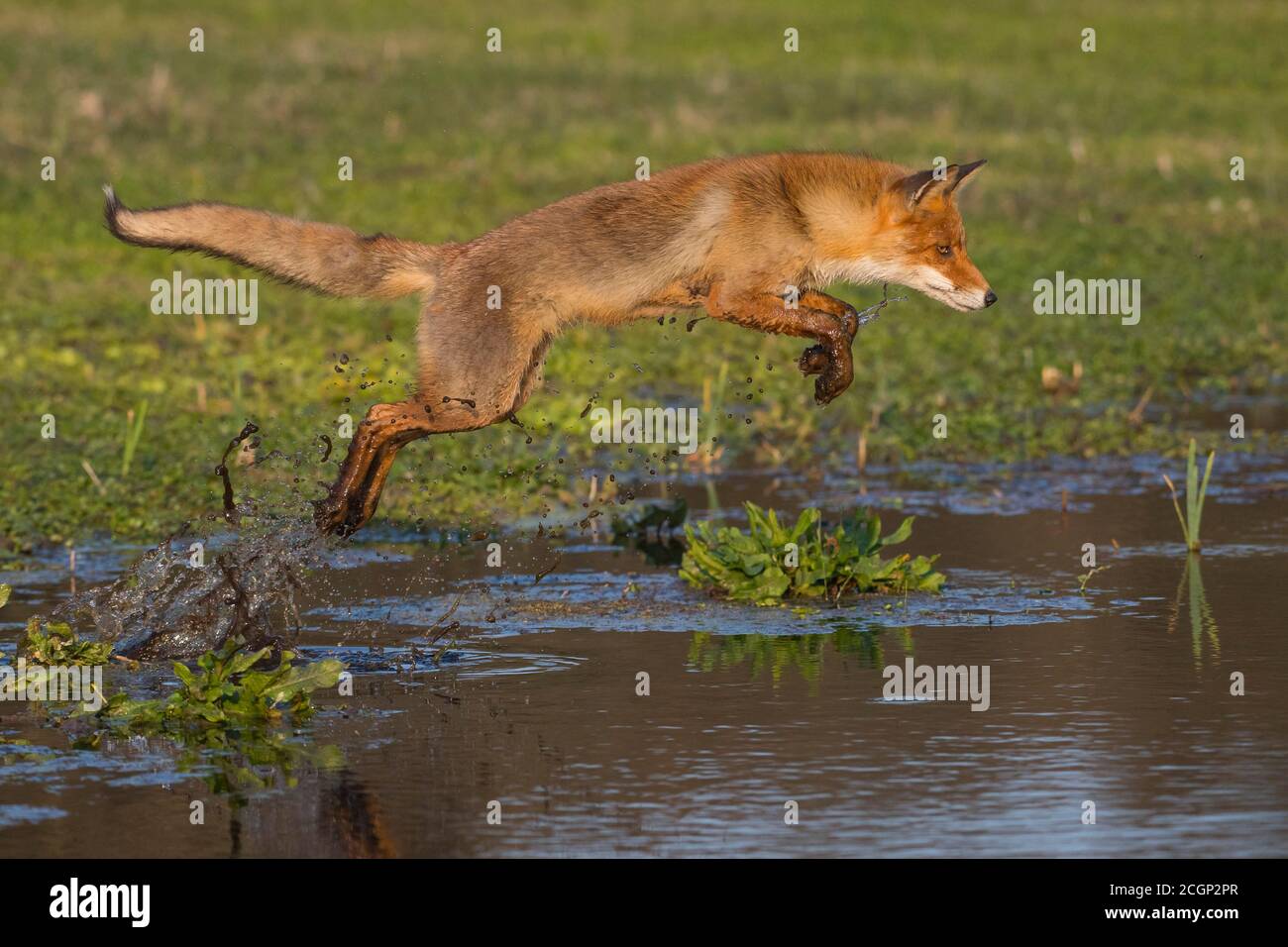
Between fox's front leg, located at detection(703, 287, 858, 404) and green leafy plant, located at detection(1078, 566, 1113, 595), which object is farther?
green leafy plant, located at detection(1078, 566, 1113, 595)

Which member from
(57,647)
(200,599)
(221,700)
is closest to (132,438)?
(200,599)

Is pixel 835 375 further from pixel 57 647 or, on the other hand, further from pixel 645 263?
pixel 57 647

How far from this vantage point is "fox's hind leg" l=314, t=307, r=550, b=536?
8633mm

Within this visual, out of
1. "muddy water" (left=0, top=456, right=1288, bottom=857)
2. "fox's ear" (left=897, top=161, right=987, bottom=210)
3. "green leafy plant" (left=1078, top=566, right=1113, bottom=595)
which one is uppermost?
"fox's ear" (left=897, top=161, right=987, bottom=210)

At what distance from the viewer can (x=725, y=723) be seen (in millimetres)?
7309

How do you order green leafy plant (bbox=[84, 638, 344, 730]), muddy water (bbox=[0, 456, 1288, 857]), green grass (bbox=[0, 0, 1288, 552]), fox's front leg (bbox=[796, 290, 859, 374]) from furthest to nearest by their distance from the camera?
1. green grass (bbox=[0, 0, 1288, 552])
2. fox's front leg (bbox=[796, 290, 859, 374])
3. green leafy plant (bbox=[84, 638, 344, 730])
4. muddy water (bbox=[0, 456, 1288, 857])

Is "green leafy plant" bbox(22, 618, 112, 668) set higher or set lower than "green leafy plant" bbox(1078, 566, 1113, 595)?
lower

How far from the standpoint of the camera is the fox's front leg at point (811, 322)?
8.43 meters

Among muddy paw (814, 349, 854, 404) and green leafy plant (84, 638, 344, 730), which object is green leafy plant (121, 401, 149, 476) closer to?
green leafy plant (84, 638, 344, 730)

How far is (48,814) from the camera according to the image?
251 inches

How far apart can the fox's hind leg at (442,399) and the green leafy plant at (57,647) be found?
1054 mm

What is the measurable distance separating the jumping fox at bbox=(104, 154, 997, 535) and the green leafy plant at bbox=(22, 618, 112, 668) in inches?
41.5

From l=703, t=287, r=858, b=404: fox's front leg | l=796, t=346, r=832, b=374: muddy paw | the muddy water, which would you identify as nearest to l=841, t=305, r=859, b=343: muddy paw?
l=703, t=287, r=858, b=404: fox's front leg
